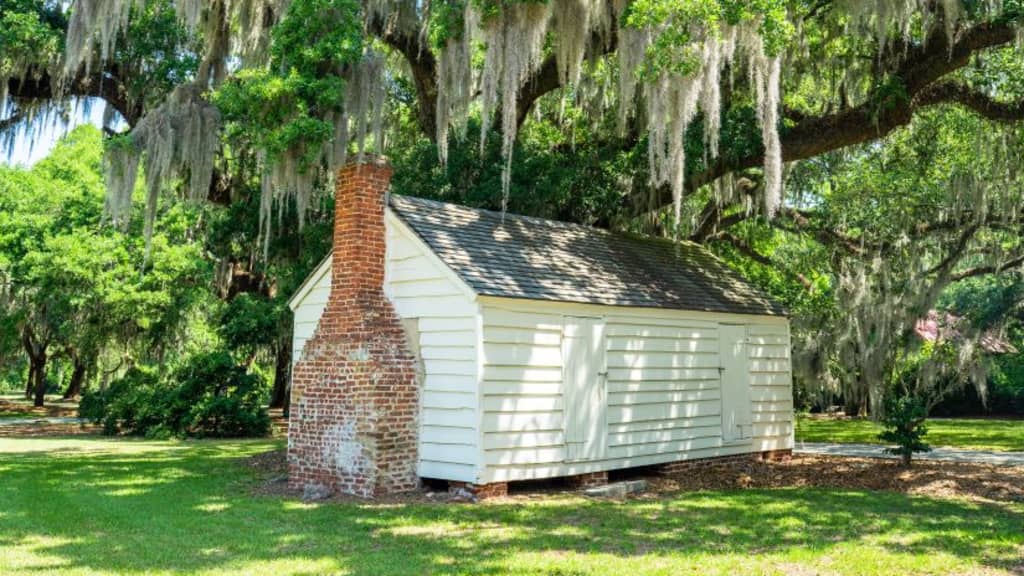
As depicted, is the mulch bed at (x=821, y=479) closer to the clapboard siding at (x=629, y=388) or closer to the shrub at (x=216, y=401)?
the clapboard siding at (x=629, y=388)

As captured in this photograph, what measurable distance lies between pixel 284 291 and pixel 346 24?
6.19 metres

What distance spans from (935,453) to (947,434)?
622cm

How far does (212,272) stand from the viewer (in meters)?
19.9

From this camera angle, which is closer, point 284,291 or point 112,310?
point 284,291

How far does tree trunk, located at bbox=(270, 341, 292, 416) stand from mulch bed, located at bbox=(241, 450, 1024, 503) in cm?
823

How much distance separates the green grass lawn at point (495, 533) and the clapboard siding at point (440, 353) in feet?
2.73

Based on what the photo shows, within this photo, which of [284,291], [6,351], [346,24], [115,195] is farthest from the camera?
[6,351]

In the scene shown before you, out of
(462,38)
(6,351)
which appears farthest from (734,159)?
(6,351)

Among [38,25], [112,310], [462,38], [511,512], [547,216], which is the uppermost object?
[38,25]

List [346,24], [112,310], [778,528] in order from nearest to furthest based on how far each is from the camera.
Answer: [778,528] → [346,24] → [112,310]

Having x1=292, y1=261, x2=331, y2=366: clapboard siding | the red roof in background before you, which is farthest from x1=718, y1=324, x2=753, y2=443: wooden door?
the red roof in background

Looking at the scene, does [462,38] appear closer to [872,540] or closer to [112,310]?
[872,540]

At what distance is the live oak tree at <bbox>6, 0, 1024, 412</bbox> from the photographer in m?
9.66

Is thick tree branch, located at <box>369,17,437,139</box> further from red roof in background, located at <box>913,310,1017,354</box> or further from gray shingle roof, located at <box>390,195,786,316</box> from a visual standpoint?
red roof in background, located at <box>913,310,1017,354</box>
